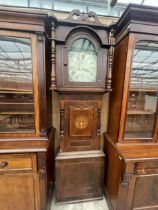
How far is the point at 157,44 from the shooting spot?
1222 mm

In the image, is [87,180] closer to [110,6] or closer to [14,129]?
[14,129]

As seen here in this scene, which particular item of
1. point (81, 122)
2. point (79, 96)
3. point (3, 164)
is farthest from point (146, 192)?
point (3, 164)

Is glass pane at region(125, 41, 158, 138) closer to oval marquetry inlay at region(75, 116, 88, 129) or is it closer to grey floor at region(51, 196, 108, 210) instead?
oval marquetry inlay at region(75, 116, 88, 129)

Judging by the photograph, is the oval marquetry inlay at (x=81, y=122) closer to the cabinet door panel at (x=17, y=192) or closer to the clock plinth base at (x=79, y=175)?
the clock plinth base at (x=79, y=175)

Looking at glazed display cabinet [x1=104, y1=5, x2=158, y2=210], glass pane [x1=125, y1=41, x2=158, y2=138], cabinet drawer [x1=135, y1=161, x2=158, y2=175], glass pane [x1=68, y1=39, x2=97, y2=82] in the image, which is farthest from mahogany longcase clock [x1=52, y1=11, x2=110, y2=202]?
cabinet drawer [x1=135, y1=161, x2=158, y2=175]

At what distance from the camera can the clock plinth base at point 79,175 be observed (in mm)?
1456

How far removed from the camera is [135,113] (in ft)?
4.70

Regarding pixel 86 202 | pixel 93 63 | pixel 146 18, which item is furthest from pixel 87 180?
pixel 146 18

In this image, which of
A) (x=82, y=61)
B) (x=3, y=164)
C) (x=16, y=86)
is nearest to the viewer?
(x=3, y=164)

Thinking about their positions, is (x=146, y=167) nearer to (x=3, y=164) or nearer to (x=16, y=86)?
(x=3, y=164)

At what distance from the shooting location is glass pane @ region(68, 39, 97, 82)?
1.33m

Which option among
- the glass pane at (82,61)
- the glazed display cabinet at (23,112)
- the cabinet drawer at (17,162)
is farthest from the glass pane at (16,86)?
the glass pane at (82,61)

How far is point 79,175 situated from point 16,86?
1219 mm

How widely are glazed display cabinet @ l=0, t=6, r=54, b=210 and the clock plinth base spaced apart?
25 centimetres
